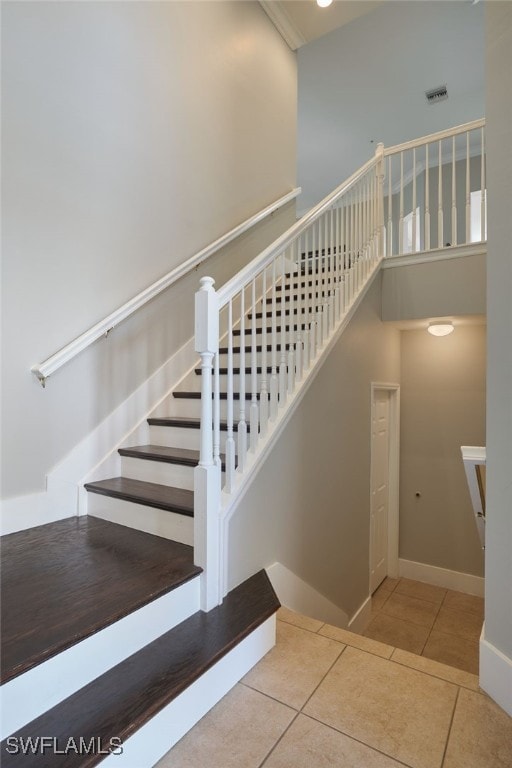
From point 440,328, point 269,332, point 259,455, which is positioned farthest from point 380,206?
point 259,455

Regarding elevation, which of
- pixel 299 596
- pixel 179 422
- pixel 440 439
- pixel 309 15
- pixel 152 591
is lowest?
pixel 299 596

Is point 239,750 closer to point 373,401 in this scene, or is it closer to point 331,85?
point 373,401

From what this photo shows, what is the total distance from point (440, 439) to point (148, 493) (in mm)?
3228

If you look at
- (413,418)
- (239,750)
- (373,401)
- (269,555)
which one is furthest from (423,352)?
(239,750)

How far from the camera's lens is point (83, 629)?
3.89ft

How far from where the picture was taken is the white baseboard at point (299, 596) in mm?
2088

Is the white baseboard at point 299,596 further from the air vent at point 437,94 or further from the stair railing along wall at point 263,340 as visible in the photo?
the air vent at point 437,94

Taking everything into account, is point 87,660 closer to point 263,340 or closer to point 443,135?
point 263,340

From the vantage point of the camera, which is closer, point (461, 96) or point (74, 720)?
point (74, 720)

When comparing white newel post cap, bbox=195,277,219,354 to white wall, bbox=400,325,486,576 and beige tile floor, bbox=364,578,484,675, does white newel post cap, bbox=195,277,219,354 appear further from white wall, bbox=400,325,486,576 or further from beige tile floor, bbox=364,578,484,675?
white wall, bbox=400,325,486,576

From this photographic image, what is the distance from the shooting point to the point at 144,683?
120 centimetres

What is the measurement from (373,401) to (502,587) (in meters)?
2.34

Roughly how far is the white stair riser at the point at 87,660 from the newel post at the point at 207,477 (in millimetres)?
99

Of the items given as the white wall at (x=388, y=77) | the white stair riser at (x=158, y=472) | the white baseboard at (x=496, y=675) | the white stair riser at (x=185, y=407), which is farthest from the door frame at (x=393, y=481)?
the white wall at (x=388, y=77)
